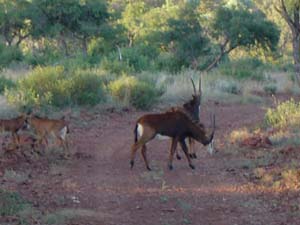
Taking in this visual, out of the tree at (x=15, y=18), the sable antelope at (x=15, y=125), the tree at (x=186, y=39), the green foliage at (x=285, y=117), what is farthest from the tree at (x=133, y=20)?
the sable antelope at (x=15, y=125)

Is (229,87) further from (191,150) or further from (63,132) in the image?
(63,132)

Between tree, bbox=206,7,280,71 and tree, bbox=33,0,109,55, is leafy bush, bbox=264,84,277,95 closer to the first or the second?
tree, bbox=206,7,280,71

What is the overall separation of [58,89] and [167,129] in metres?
8.64

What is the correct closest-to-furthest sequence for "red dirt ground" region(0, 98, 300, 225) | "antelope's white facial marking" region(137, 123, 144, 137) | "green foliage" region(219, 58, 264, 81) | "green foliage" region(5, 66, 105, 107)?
"red dirt ground" region(0, 98, 300, 225), "antelope's white facial marking" region(137, 123, 144, 137), "green foliage" region(5, 66, 105, 107), "green foliage" region(219, 58, 264, 81)

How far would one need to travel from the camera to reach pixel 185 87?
2609 centimetres

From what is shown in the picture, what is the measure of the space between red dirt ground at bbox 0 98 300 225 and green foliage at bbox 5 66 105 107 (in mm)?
4355

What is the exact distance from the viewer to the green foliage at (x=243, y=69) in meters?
35.1

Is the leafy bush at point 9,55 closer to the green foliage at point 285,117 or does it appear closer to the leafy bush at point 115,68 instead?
the leafy bush at point 115,68

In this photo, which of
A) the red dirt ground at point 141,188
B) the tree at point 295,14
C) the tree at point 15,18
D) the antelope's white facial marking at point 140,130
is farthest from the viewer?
the tree at point 15,18

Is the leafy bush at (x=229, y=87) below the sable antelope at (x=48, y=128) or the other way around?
below

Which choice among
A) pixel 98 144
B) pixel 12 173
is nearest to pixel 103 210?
pixel 12 173

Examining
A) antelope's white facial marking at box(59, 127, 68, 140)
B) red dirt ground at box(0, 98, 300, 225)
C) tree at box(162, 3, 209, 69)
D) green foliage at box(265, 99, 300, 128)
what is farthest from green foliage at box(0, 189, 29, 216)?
tree at box(162, 3, 209, 69)

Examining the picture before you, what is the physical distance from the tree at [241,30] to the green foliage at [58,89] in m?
16.5

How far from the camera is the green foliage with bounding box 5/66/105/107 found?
20422 mm
